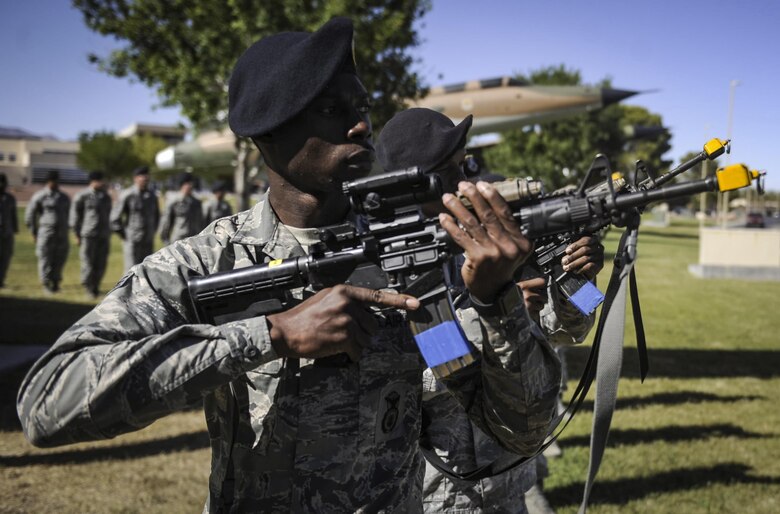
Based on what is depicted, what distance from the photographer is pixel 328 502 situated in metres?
1.90

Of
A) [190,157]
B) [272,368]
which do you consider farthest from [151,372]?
[190,157]

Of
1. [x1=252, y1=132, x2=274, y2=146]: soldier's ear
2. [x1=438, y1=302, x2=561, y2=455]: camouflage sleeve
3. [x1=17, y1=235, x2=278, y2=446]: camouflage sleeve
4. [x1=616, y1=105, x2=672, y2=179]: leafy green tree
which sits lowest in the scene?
[x1=616, y1=105, x2=672, y2=179]: leafy green tree

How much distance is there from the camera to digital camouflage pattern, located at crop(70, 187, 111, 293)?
1328 cm

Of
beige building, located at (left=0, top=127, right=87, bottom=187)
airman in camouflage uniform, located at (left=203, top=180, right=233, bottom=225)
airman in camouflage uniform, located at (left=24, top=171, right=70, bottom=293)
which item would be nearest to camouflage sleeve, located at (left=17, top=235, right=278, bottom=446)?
airman in camouflage uniform, located at (left=24, top=171, right=70, bottom=293)

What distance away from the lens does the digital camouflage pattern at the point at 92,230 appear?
1328 centimetres

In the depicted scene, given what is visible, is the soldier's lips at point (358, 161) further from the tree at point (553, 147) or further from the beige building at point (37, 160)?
the beige building at point (37, 160)

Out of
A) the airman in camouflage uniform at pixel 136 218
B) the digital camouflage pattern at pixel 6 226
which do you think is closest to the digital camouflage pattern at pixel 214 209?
the airman in camouflage uniform at pixel 136 218

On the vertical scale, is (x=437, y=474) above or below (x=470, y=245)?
below

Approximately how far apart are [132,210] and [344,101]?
12332 mm

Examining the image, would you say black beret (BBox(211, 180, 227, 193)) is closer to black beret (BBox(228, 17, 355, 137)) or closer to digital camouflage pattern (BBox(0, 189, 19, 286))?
digital camouflage pattern (BBox(0, 189, 19, 286))

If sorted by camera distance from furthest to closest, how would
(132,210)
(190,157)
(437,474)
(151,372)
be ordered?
(190,157) < (132,210) < (437,474) < (151,372)

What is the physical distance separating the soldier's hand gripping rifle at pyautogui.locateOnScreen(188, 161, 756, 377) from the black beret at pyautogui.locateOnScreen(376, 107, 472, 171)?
1157mm

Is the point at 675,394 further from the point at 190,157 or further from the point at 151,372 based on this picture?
the point at 190,157

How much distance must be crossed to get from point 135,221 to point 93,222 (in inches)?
42.1
